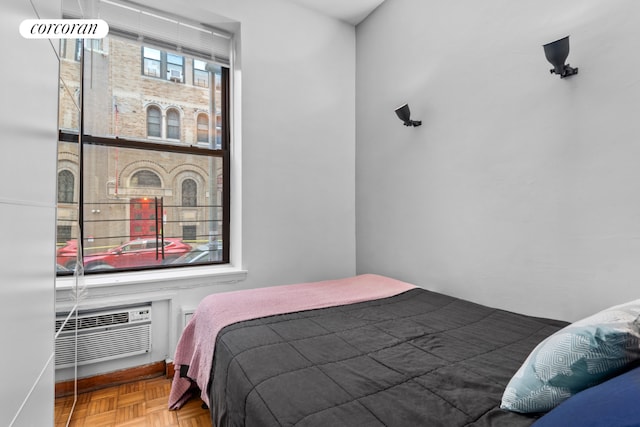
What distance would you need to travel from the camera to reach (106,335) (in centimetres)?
199

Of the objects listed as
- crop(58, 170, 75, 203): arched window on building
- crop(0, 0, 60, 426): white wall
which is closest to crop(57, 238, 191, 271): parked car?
crop(58, 170, 75, 203): arched window on building

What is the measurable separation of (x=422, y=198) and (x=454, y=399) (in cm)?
159

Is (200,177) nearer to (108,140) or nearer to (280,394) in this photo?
(108,140)

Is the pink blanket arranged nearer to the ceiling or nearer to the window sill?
the window sill

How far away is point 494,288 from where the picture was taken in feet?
6.00

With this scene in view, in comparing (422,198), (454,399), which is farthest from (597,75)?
(454,399)

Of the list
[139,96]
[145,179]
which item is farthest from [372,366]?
[139,96]

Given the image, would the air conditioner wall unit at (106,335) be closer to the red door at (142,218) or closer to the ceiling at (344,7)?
the red door at (142,218)

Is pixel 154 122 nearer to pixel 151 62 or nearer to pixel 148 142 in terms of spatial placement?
pixel 148 142

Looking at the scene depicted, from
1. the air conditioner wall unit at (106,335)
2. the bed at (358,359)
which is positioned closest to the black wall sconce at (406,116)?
the bed at (358,359)

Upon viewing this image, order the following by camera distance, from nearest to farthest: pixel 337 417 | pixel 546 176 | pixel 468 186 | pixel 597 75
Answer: pixel 337 417 < pixel 597 75 < pixel 546 176 < pixel 468 186

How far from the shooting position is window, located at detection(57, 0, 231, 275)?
6.98ft

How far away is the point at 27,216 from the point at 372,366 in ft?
3.74

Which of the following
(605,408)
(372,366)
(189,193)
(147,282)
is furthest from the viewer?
(189,193)
